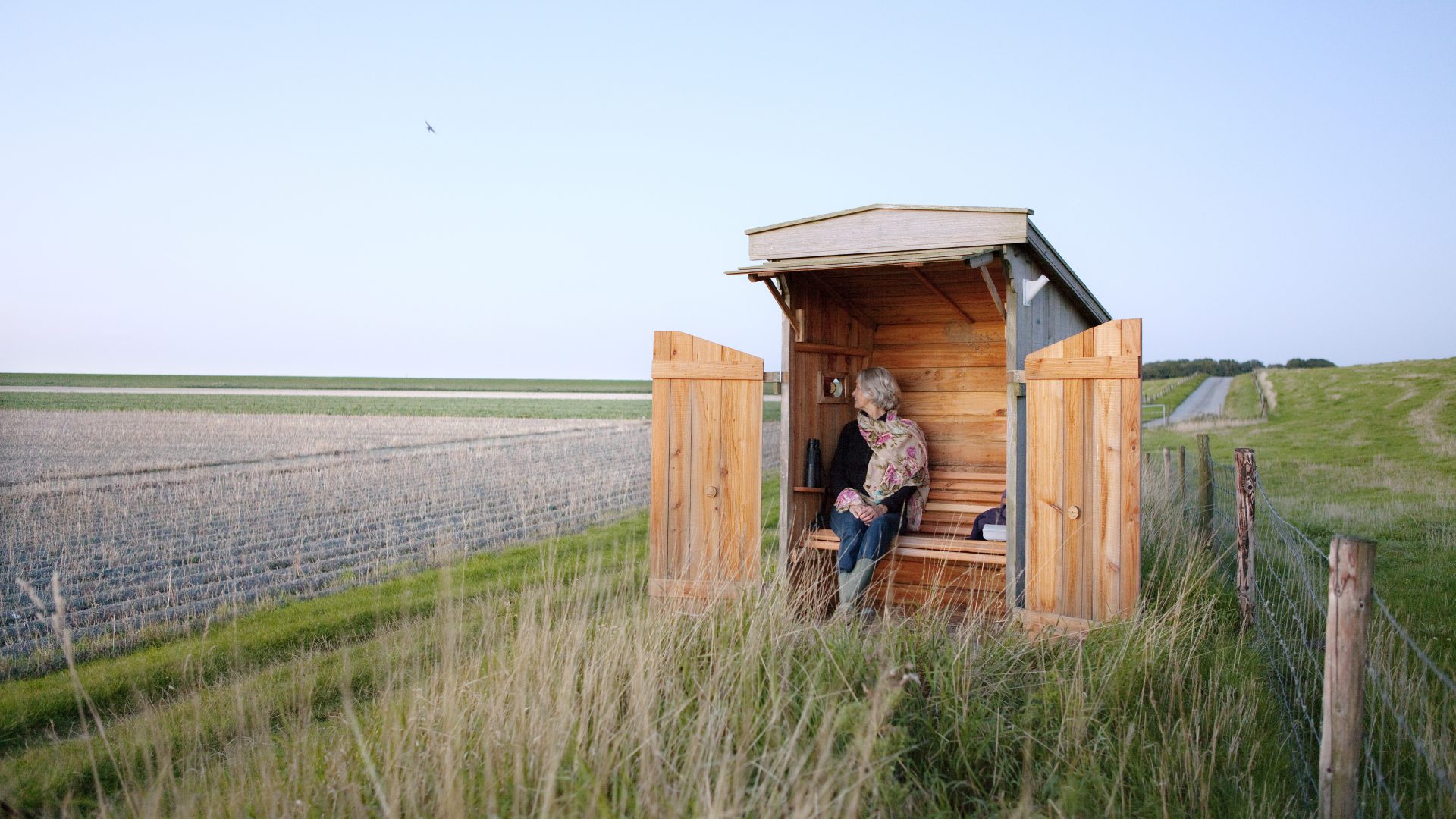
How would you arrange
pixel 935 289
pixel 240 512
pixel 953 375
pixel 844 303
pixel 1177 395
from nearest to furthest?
pixel 935 289
pixel 844 303
pixel 953 375
pixel 240 512
pixel 1177 395

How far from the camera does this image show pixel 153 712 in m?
4.69

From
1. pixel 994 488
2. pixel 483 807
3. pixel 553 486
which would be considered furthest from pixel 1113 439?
pixel 553 486

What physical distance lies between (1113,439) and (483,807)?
4227 mm

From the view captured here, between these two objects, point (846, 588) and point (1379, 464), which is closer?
point (846, 588)

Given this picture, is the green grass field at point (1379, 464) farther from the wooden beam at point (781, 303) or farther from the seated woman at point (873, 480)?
the wooden beam at point (781, 303)

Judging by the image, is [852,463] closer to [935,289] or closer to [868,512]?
[868,512]

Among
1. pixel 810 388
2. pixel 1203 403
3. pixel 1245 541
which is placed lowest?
pixel 1245 541

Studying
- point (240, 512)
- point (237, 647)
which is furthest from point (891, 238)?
point (240, 512)

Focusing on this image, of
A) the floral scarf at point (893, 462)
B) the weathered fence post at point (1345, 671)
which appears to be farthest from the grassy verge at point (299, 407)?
the weathered fence post at point (1345, 671)

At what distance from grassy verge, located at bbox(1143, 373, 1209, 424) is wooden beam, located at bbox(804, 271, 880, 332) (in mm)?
39722

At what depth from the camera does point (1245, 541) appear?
6293mm

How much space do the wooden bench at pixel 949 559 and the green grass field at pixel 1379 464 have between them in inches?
111

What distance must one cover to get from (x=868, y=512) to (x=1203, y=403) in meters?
53.7

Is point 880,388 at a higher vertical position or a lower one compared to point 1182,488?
higher
